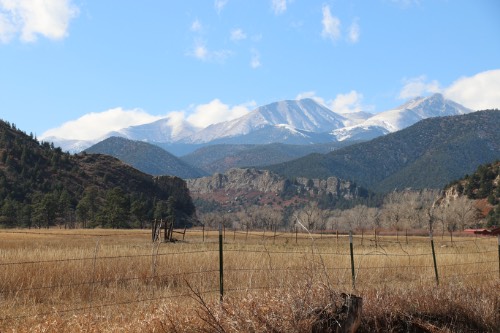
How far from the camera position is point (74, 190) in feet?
424

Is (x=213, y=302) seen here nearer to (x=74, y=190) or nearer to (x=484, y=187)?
(x=74, y=190)

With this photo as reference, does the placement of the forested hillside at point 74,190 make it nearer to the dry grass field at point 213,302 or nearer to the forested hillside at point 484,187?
the dry grass field at point 213,302

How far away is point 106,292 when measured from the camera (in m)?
11.6

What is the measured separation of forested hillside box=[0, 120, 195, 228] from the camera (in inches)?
3511

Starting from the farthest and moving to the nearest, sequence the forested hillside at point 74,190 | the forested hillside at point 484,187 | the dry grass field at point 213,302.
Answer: the forested hillside at point 484,187
the forested hillside at point 74,190
the dry grass field at point 213,302

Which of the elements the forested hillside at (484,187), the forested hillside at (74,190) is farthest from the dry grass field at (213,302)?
the forested hillside at (484,187)

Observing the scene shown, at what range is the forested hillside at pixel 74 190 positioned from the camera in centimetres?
8919

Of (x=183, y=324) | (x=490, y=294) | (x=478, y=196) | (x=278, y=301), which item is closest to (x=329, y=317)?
(x=278, y=301)

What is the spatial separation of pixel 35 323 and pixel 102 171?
152m

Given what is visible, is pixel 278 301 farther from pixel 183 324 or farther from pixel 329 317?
pixel 183 324

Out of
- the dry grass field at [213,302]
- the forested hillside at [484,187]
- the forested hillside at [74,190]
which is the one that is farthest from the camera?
the forested hillside at [484,187]

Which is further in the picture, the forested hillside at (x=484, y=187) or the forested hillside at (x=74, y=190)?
the forested hillside at (x=484, y=187)

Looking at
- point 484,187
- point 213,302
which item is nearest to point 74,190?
point 484,187

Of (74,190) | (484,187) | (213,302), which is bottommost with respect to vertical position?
(213,302)
